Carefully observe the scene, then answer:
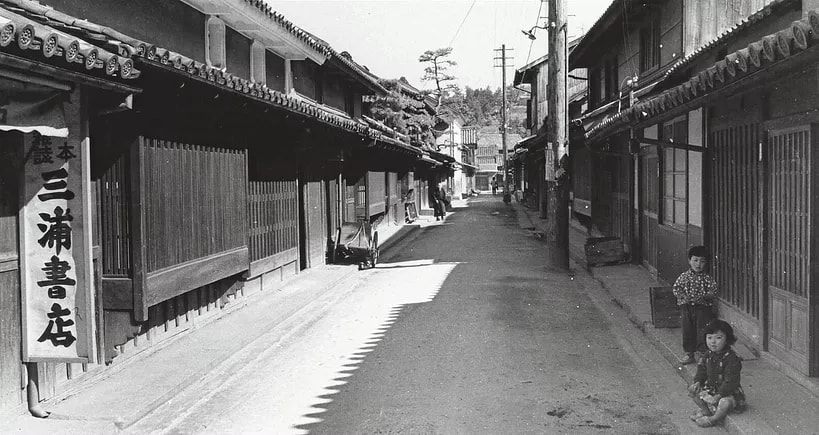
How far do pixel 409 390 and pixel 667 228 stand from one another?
8143 millimetres

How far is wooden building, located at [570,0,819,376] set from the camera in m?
6.84

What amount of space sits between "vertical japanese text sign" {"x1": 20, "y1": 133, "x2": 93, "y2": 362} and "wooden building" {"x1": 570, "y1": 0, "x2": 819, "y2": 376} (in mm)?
6092

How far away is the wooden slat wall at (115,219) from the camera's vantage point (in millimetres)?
7973

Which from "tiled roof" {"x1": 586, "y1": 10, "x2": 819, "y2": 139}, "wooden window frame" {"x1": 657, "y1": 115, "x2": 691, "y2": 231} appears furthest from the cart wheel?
"tiled roof" {"x1": 586, "y1": 10, "x2": 819, "y2": 139}

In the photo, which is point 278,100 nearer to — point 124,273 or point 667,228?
point 124,273

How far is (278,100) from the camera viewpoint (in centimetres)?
1074

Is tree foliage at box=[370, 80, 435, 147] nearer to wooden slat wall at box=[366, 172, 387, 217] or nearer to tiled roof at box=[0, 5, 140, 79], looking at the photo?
wooden slat wall at box=[366, 172, 387, 217]

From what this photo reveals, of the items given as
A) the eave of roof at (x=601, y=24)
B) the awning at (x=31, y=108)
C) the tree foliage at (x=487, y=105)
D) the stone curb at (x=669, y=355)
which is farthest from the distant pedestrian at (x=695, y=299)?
the tree foliage at (x=487, y=105)

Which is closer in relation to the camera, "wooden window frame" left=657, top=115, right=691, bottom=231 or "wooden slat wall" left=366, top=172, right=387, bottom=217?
"wooden window frame" left=657, top=115, right=691, bottom=231

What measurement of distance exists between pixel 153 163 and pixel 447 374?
14.1ft

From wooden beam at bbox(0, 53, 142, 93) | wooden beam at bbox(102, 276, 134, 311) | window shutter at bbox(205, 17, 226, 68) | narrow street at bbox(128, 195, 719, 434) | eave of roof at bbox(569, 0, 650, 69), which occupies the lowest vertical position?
narrow street at bbox(128, 195, 719, 434)

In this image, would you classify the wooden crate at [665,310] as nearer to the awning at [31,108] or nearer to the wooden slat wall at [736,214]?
the wooden slat wall at [736,214]

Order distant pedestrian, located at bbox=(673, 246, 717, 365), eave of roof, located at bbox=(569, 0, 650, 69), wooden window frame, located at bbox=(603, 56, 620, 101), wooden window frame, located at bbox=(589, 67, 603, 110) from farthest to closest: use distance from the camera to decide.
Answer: wooden window frame, located at bbox=(589, 67, 603, 110) → wooden window frame, located at bbox=(603, 56, 620, 101) → eave of roof, located at bbox=(569, 0, 650, 69) → distant pedestrian, located at bbox=(673, 246, 717, 365)

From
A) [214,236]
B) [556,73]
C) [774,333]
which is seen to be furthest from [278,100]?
[556,73]
